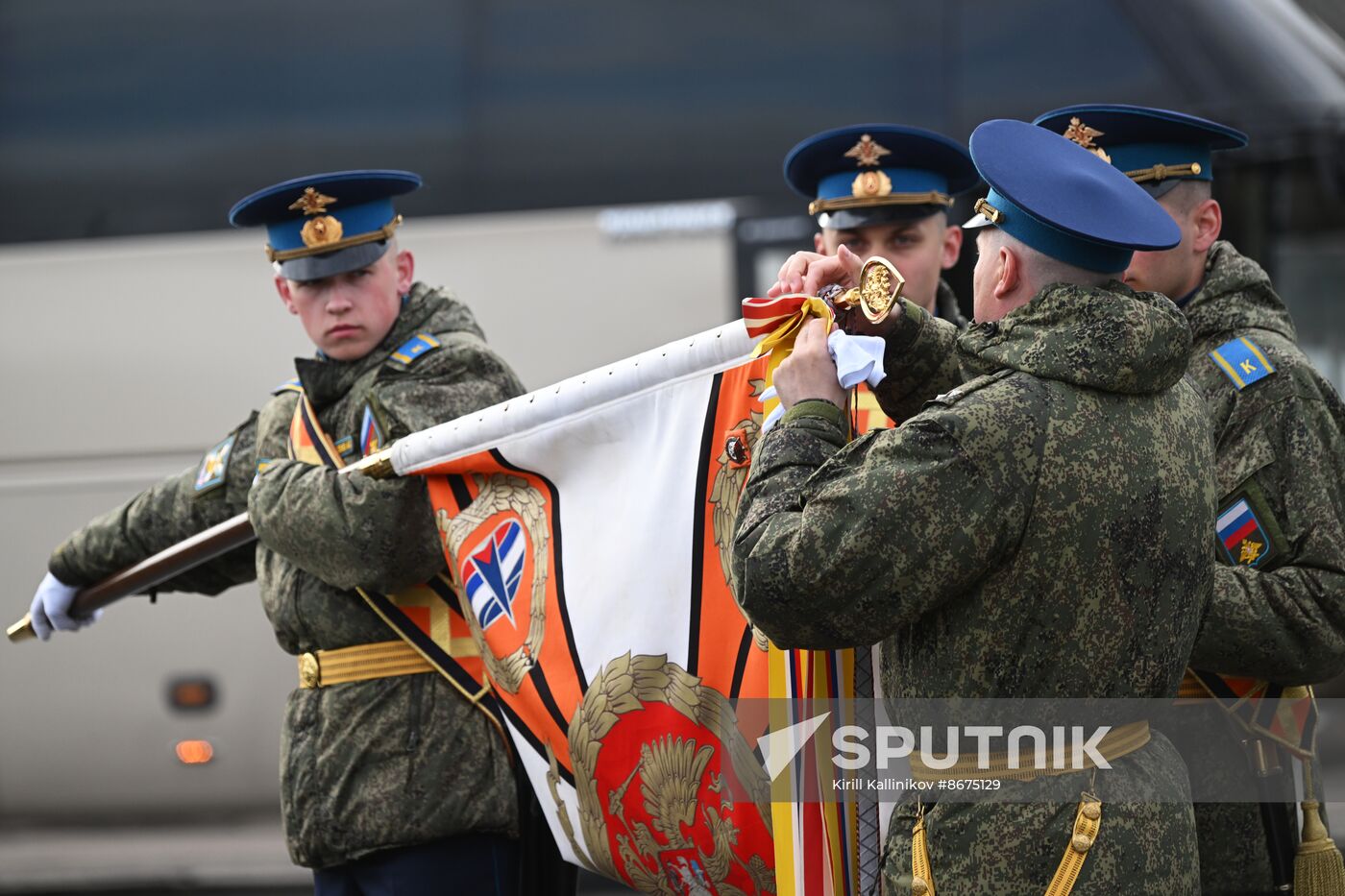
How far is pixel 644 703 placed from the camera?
257cm

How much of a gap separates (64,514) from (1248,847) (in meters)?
4.45

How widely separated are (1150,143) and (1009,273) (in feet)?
2.80

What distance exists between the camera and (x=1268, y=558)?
2.62 meters

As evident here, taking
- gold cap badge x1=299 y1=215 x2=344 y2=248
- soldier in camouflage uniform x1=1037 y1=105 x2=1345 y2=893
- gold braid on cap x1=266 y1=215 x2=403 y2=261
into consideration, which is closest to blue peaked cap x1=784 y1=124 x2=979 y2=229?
soldier in camouflage uniform x1=1037 y1=105 x2=1345 y2=893

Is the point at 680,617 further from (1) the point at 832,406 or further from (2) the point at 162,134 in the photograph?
(2) the point at 162,134

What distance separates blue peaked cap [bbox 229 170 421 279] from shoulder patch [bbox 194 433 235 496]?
48cm

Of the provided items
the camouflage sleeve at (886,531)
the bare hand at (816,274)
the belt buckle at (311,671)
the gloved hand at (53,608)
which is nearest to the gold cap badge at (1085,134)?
the bare hand at (816,274)

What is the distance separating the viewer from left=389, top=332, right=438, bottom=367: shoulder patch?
313 centimetres

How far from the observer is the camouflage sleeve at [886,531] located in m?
1.93

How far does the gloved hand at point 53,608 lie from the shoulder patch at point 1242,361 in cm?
254

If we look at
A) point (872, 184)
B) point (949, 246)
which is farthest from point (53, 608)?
point (949, 246)

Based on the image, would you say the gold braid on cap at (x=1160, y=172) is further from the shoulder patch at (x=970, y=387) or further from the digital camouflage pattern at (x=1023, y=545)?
the shoulder patch at (x=970, y=387)

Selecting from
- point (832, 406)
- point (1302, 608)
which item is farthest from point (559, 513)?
point (1302, 608)

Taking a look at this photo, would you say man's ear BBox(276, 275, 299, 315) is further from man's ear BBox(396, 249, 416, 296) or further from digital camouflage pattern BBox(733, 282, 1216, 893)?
digital camouflage pattern BBox(733, 282, 1216, 893)
